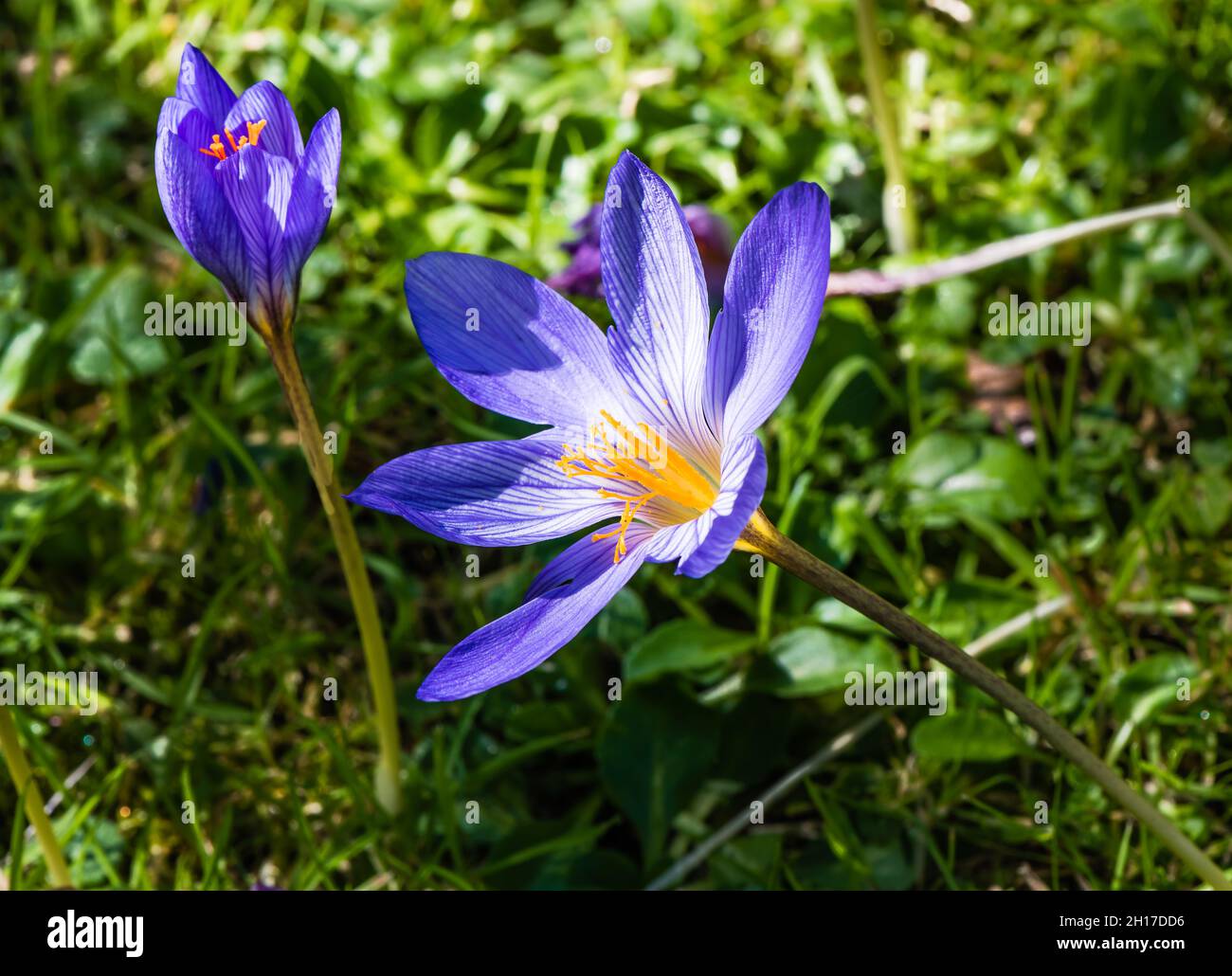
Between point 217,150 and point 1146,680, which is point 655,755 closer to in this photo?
point 1146,680

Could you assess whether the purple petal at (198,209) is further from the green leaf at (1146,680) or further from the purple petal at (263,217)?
the green leaf at (1146,680)

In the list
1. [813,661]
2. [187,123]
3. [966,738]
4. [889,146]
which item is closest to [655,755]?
Answer: [813,661]

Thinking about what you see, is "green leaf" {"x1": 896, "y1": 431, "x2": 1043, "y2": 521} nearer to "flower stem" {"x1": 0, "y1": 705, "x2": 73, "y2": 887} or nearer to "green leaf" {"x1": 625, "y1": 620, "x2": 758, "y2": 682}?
"green leaf" {"x1": 625, "y1": 620, "x2": 758, "y2": 682}

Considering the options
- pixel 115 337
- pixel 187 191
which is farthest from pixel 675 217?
pixel 115 337

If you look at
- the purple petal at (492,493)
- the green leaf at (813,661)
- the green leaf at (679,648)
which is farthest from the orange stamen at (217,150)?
the green leaf at (813,661)
